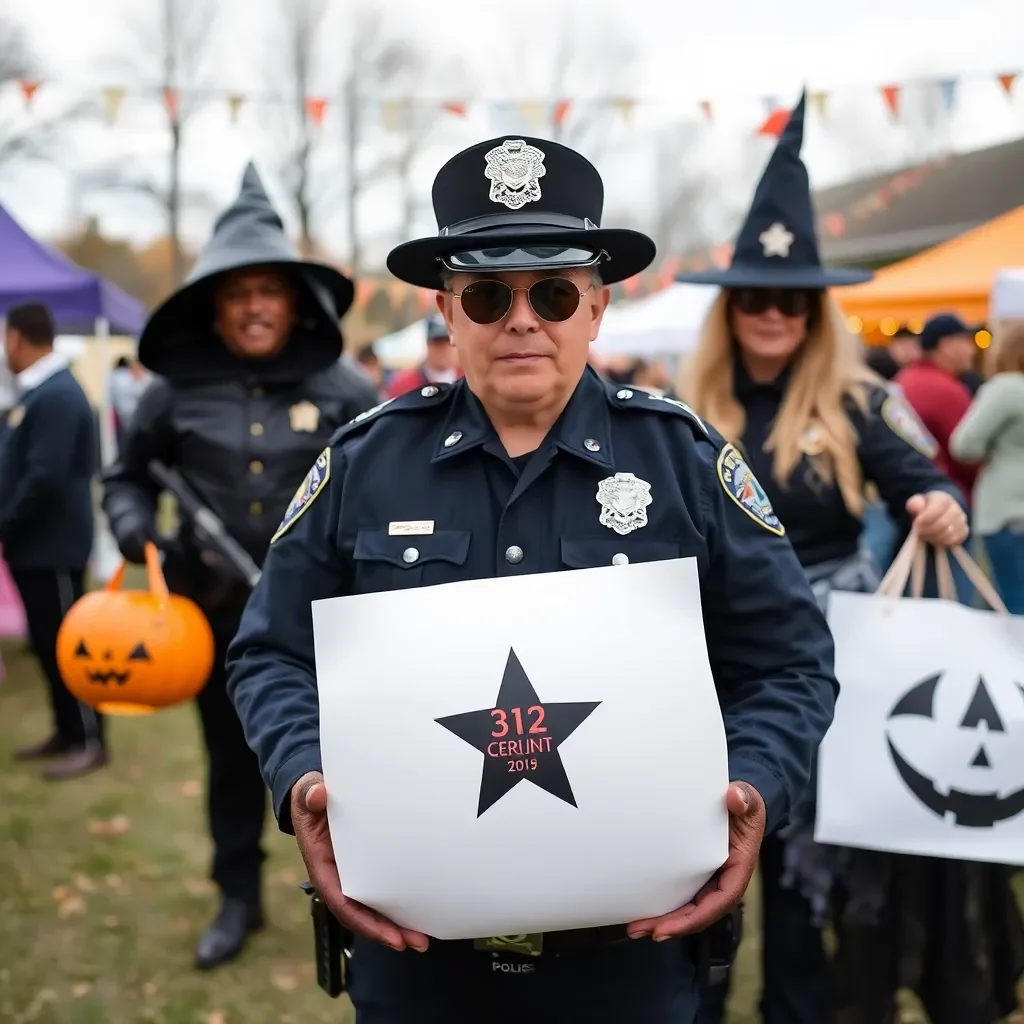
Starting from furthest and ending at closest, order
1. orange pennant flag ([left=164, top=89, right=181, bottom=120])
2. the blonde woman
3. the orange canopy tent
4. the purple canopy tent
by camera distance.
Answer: orange pennant flag ([left=164, top=89, right=181, bottom=120])
the orange canopy tent
the purple canopy tent
the blonde woman

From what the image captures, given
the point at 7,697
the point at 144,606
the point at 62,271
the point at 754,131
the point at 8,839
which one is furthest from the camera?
the point at 754,131

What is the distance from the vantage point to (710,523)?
1.64 meters

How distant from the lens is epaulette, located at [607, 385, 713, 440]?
1714 millimetres

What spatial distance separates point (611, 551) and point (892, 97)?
9.60m

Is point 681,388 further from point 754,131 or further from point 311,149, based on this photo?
point 311,149

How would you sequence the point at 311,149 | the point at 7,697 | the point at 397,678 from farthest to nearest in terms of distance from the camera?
the point at 311,149 → the point at 7,697 → the point at 397,678

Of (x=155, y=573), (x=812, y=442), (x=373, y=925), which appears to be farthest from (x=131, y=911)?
(x=812, y=442)

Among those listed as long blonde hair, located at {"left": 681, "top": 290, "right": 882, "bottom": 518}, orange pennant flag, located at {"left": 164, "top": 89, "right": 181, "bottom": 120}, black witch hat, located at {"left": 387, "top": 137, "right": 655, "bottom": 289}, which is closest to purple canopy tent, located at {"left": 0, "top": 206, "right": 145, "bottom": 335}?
orange pennant flag, located at {"left": 164, "top": 89, "right": 181, "bottom": 120}

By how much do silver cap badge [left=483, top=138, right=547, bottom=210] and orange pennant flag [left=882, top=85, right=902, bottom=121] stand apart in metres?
9.12

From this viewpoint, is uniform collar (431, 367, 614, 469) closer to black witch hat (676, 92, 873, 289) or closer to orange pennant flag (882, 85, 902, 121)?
black witch hat (676, 92, 873, 289)

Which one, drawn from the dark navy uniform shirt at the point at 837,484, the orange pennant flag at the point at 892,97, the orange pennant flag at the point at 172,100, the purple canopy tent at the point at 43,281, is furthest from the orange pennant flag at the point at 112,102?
the dark navy uniform shirt at the point at 837,484

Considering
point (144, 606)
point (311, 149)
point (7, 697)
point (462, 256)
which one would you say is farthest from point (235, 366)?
point (311, 149)

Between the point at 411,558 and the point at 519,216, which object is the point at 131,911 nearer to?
the point at 411,558

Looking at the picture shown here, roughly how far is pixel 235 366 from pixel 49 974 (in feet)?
6.62
